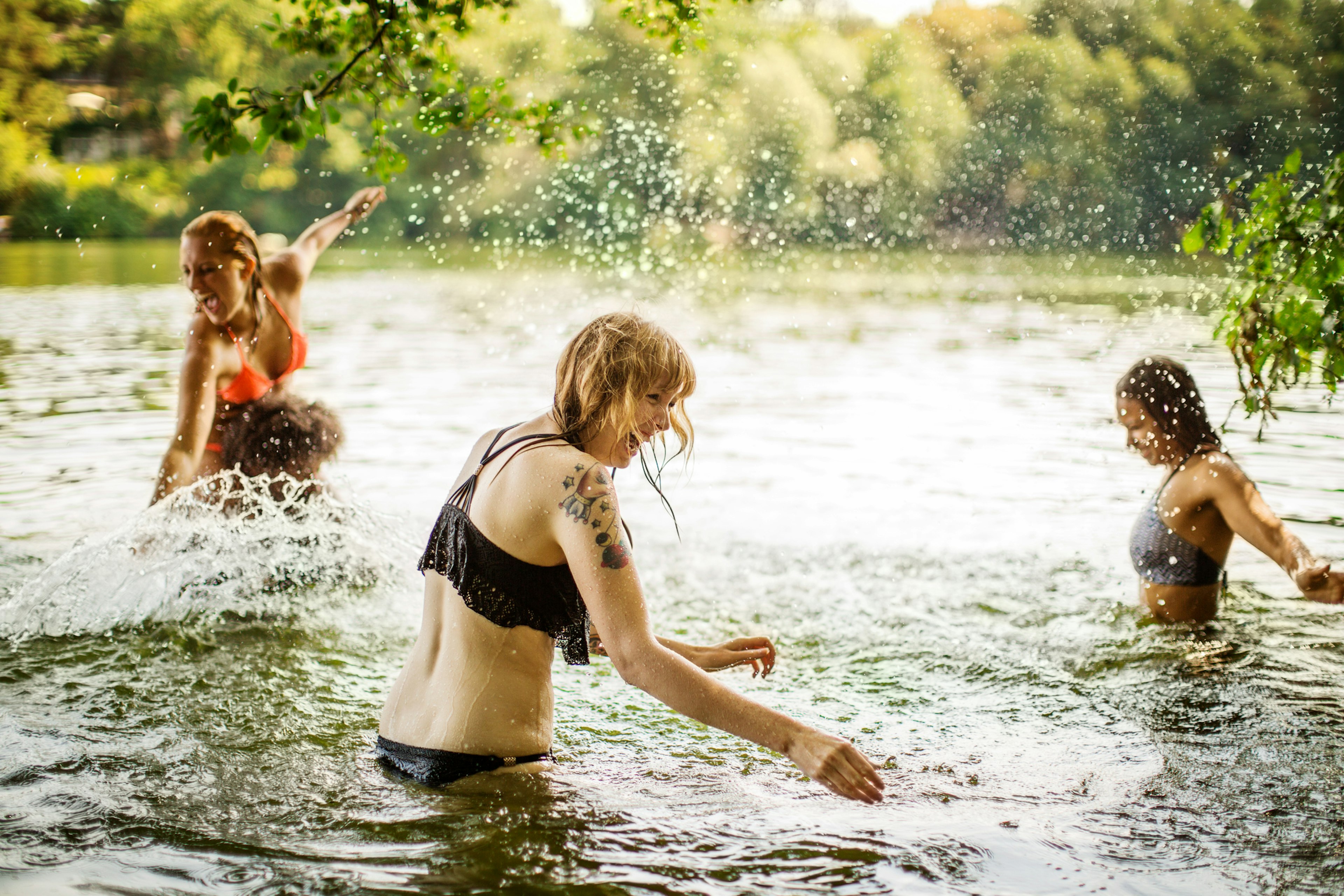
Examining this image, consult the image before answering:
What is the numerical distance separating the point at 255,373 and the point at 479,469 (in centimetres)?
342

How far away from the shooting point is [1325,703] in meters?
4.87

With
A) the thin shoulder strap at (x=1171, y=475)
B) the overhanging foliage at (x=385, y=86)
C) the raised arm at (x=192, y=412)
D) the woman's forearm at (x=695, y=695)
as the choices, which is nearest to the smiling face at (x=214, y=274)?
the raised arm at (x=192, y=412)

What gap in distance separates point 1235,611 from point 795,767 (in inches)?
124

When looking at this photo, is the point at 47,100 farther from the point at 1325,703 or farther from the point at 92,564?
the point at 1325,703

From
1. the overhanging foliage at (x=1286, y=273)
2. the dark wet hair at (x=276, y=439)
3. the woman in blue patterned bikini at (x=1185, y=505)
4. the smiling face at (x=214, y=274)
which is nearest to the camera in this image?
the overhanging foliage at (x=1286, y=273)

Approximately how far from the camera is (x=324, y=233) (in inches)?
265

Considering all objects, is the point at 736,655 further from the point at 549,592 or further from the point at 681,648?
the point at 549,592

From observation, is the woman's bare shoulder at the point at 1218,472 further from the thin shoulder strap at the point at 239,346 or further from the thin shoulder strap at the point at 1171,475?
the thin shoulder strap at the point at 239,346

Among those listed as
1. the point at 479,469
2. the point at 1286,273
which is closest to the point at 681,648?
the point at 479,469

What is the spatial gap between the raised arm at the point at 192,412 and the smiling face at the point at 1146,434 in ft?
14.3

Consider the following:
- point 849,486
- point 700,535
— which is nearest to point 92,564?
point 700,535

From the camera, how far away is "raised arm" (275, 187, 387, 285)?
6.46 m

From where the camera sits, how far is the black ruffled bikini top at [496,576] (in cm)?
307

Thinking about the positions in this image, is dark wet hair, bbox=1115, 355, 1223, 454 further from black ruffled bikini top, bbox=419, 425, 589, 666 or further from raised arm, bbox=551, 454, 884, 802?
black ruffled bikini top, bbox=419, 425, 589, 666
